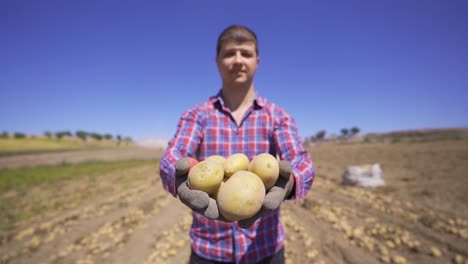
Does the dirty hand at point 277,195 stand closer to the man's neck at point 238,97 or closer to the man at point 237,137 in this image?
the man at point 237,137

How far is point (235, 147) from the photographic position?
2.13 m

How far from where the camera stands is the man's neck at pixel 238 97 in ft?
7.02

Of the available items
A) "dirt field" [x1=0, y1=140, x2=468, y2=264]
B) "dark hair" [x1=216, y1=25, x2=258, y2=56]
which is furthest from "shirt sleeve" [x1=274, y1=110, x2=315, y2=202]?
"dirt field" [x1=0, y1=140, x2=468, y2=264]

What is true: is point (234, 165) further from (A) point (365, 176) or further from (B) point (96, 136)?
(B) point (96, 136)

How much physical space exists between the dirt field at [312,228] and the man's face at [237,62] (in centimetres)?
384

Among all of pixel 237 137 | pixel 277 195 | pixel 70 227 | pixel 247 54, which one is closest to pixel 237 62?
pixel 247 54

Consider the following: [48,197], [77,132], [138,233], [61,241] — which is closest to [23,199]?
[48,197]

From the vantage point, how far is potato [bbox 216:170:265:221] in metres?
1.28

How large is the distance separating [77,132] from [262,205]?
390ft

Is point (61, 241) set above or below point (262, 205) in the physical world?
below

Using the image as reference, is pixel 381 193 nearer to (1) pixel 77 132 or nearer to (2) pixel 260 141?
(2) pixel 260 141

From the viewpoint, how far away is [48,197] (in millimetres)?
9508

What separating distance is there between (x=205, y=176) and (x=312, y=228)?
5097 millimetres

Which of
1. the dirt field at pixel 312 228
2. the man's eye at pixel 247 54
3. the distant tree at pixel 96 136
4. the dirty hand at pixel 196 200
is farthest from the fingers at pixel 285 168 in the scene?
the distant tree at pixel 96 136
